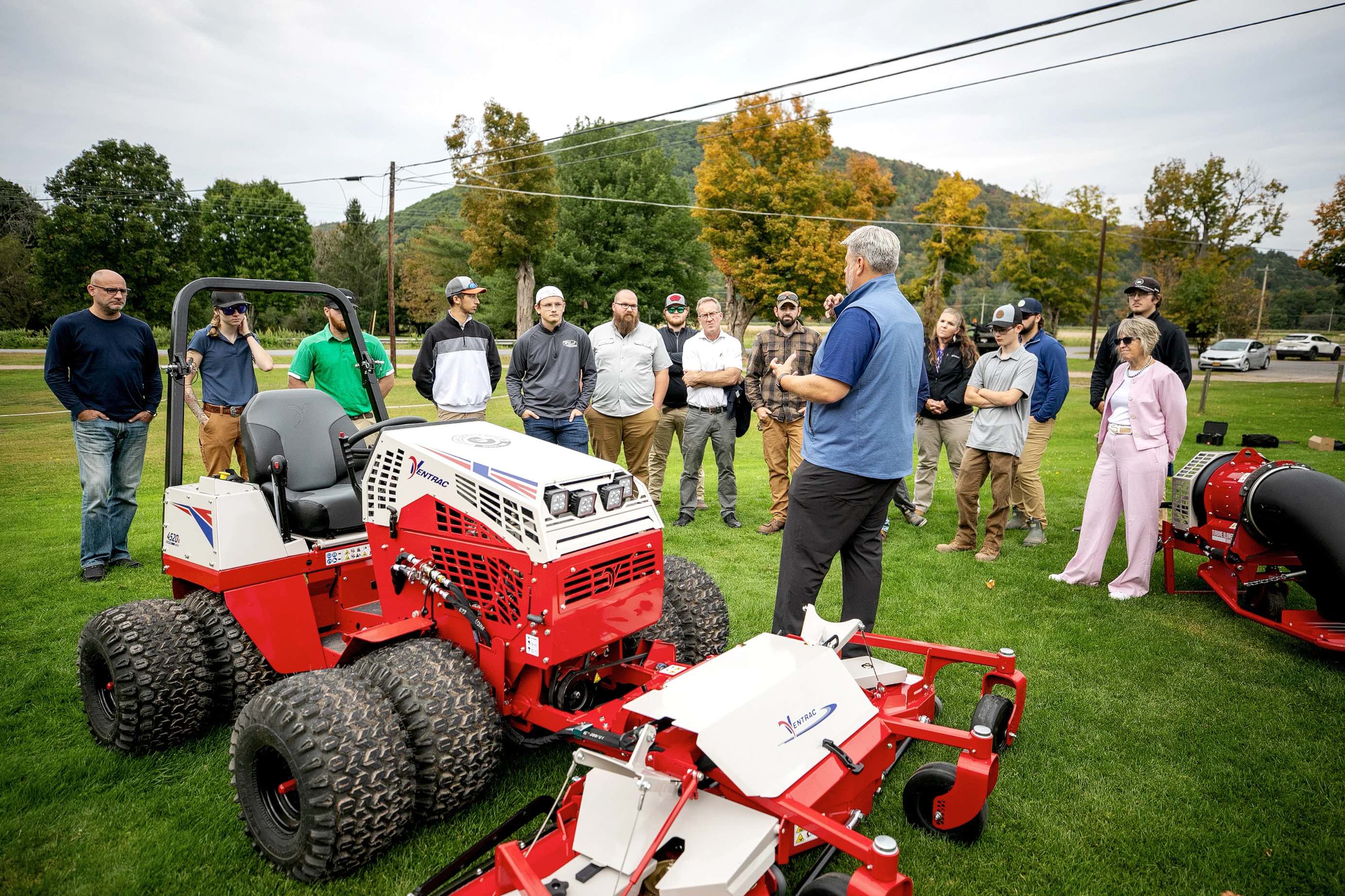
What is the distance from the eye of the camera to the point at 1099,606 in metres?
5.59

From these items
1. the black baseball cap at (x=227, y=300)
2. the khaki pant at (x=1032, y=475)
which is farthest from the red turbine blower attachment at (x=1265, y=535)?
the black baseball cap at (x=227, y=300)

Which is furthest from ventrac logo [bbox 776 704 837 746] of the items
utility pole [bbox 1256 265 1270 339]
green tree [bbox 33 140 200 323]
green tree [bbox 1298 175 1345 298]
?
utility pole [bbox 1256 265 1270 339]

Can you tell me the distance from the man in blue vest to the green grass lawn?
1076 mm

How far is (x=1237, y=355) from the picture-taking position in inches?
1302

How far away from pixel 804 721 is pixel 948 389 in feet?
18.4

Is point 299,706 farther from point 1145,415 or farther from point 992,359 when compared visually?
point 992,359

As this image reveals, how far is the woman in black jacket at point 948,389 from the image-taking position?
292 inches

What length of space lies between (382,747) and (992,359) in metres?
5.99

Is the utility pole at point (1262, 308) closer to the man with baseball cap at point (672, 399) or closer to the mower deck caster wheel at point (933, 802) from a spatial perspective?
the man with baseball cap at point (672, 399)

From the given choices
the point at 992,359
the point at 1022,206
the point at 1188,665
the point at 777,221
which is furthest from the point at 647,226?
the point at 1188,665

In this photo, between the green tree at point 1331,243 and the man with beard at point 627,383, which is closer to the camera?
the man with beard at point 627,383

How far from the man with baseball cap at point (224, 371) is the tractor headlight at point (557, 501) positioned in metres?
4.40

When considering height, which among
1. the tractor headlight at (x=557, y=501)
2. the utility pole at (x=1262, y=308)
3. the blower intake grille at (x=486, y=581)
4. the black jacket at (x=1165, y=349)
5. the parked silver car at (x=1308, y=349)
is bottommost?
the blower intake grille at (x=486, y=581)

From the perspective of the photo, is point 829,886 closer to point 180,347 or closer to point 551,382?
point 180,347
